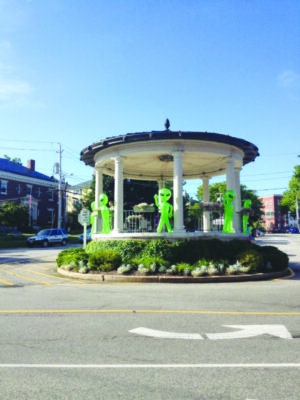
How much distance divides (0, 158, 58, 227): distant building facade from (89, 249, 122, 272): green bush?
40349 mm

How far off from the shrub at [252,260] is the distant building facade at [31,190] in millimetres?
42629

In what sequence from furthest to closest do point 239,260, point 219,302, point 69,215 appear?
point 69,215 → point 239,260 → point 219,302

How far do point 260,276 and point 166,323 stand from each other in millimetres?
6786

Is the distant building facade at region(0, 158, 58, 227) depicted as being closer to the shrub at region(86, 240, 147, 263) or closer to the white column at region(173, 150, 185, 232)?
the shrub at region(86, 240, 147, 263)

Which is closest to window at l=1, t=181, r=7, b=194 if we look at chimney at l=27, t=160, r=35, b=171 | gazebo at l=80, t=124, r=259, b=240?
chimney at l=27, t=160, r=35, b=171

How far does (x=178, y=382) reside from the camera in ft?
11.2

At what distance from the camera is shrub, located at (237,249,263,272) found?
1192cm

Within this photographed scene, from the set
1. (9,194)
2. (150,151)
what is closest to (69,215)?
(9,194)

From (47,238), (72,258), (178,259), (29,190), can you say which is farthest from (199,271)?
(29,190)

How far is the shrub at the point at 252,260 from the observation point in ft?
39.1

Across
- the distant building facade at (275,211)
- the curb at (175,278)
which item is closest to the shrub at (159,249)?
the curb at (175,278)

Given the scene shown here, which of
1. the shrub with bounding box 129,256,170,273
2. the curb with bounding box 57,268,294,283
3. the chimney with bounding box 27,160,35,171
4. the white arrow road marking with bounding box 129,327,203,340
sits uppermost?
the chimney with bounding box 27,160,35,171

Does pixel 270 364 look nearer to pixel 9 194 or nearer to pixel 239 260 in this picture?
pixel 239 260

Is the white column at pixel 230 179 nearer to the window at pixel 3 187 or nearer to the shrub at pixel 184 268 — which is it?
the shrub at pixel 184 268
